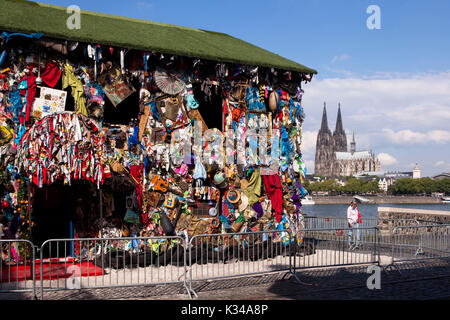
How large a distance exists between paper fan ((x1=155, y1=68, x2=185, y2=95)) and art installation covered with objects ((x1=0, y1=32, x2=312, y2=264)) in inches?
1.3

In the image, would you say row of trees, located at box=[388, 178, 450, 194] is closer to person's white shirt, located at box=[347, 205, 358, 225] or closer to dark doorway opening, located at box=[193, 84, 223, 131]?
person's white shirt, located at box=[347, 205, 358, 225]

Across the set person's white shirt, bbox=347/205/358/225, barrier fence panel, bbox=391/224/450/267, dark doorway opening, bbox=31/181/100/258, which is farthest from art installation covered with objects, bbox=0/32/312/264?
barrier fence panel, bbox=391/224/450/267

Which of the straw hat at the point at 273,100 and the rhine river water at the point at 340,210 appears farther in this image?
the rhine river water at the point at 340,210

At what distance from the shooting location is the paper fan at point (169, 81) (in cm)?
1470

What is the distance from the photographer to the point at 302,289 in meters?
10.8

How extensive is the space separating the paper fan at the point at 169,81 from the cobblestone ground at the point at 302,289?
609 centimetres

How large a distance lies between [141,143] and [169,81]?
2093 millimetres

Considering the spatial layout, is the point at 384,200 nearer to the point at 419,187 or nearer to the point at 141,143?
the point at 419,187

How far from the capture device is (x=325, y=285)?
11.3 metres

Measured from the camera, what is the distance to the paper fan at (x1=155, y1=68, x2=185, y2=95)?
48.2 ft

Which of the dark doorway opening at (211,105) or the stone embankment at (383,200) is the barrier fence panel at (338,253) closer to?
the dark doorway opening at (211,105)

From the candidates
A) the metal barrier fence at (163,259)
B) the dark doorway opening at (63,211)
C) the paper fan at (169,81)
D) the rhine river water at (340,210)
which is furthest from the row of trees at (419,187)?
the dark doorway opening at (63,211)

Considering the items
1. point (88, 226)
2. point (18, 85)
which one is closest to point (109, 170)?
point (88, 226)
